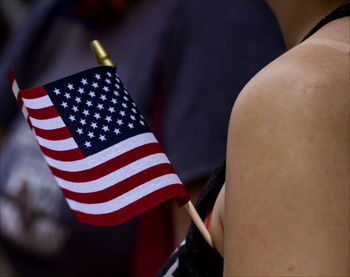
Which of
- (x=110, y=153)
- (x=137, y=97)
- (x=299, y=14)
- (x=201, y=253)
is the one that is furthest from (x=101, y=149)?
(x=137, y=97)

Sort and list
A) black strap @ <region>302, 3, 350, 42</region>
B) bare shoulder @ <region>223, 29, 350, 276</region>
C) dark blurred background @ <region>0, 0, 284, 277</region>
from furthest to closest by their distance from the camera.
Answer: dark blurred background @ <region>0, 0, 284, 277</region> < black strap @ <region>302, 3, 350, 42</region> < bare shoulder @ <region>223, 29, 350, 276</region>

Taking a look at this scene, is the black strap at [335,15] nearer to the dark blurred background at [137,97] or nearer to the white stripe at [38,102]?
the white stripe at [38,102]

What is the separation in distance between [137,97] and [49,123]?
2.78 feet

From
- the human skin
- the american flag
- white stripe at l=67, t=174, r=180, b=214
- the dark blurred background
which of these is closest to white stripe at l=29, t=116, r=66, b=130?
the american flag

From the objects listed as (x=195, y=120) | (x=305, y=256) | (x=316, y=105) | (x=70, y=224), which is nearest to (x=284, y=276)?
(x=305, y=256)

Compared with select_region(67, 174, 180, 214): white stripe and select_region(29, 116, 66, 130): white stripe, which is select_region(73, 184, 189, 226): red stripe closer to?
select_region(67, 174, 180, 214): white stripe

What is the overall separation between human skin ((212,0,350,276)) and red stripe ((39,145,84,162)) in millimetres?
198

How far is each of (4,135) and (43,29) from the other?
15.7 inches

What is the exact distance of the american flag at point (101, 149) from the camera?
1.99ft

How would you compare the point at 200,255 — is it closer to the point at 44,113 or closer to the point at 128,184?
the point at 128,184

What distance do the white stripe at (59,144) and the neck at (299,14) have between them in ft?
0.99

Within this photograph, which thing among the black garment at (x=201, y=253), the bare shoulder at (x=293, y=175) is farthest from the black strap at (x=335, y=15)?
the bare shoulder at (x=293, y=175)

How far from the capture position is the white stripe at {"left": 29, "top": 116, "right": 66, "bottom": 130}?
2.04 feet

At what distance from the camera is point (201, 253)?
0.65 m
